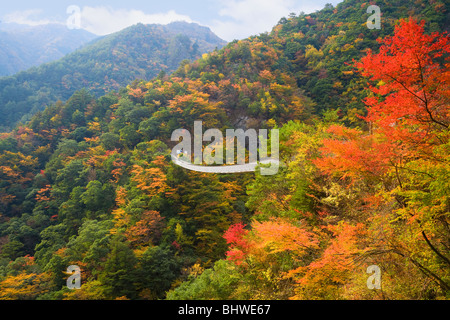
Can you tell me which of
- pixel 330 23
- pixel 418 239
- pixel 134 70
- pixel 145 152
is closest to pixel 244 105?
pixel 145 152

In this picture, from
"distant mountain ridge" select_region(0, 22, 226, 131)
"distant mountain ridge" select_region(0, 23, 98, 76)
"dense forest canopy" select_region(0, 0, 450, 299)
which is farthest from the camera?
"distant mountain ridge" select_region(0, 23, 98, 76)

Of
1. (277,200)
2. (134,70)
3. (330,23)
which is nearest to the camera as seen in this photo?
(277,200)

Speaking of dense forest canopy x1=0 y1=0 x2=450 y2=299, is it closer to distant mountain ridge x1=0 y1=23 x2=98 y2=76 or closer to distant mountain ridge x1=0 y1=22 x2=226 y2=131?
distant mountain ridge x1=0 y1=22 x2=226 y2=131

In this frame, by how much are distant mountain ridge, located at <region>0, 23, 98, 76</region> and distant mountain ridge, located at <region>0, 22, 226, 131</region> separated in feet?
80.0

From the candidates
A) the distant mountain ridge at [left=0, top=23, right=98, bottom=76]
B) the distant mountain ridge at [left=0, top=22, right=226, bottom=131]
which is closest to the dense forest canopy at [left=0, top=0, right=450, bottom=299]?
the distant mountain ridge at [left=0, top=22, right=226, bottom=131]

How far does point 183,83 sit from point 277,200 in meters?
19.9

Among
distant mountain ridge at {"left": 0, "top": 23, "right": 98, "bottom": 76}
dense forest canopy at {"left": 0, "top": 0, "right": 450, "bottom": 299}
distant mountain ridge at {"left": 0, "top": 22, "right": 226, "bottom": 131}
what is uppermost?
distant mountain ridge at {"left": 0, "top": 23, "right": 98, "bottom": 76}

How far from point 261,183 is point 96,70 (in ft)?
174

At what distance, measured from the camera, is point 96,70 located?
167 ft

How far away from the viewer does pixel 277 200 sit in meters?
10.8

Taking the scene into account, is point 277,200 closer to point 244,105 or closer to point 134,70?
point 244,105

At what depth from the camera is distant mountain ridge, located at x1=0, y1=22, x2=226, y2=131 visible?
37125 mm

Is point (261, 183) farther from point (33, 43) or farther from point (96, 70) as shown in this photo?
point (33, 43)

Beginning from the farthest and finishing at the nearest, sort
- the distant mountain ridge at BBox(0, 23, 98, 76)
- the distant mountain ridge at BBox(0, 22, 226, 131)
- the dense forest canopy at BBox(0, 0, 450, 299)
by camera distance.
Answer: the distant mountain ridge at BBox(0, 23, 98, 76) < the distant mountain ridge at BBox(0, 22, 226, 131) < the dense forest canopy at BBox(0, 0, 450, 299)
